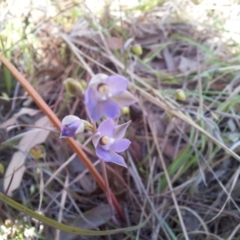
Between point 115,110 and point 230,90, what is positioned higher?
point 115,110

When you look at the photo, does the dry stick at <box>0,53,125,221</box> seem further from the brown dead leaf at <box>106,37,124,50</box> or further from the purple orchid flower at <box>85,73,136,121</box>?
the brown dead leaf at <box>106,37,124,50</box>

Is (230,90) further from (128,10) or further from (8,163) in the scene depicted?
(8,163)

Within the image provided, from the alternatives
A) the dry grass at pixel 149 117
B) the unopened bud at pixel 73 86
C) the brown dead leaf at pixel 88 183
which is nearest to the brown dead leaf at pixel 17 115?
the dry grass at pixel 149 117

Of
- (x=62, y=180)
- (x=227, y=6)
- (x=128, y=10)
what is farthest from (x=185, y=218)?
(x=128, y=10)

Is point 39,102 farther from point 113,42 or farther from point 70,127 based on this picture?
point 113,42

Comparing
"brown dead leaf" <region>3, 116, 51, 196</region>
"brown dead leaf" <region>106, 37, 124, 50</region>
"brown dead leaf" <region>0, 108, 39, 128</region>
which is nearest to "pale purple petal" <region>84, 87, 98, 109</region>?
"brown dead leaf" <region>3, 116, 51, 196</region>
